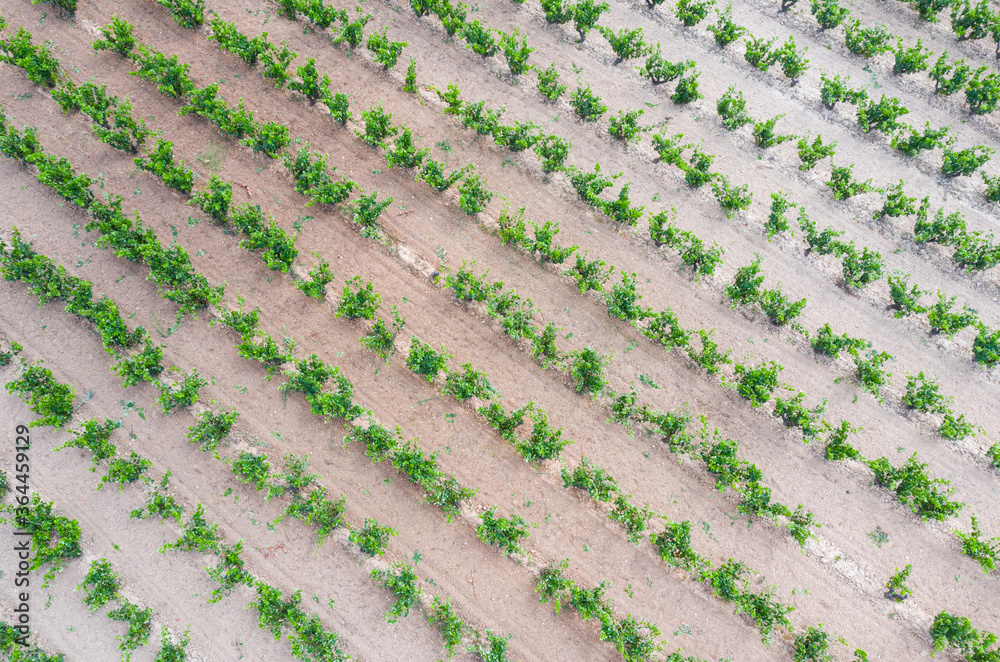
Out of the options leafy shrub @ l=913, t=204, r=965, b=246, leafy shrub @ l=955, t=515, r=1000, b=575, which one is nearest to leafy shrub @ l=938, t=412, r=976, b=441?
leafy shrub @ l=955, t=515, r=1000, b=575

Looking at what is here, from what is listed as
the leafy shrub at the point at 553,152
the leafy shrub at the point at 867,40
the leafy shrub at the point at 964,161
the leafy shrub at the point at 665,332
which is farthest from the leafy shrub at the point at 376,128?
the leafy shrub at the point at 964,161

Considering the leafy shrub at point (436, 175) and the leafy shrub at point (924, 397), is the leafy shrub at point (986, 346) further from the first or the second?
the leafy shrub at point (436, 175)

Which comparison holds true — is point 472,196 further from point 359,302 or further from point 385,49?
point 385,49

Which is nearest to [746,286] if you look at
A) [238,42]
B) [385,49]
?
[385,49]

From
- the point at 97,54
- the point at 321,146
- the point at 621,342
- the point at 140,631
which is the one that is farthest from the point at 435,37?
the point at 140,631

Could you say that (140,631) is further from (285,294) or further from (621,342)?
(621,342)

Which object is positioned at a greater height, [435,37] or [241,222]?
[435,37]
